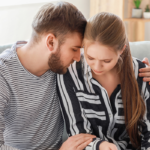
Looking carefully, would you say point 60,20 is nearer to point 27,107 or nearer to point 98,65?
point 98,65

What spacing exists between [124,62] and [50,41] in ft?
1.25

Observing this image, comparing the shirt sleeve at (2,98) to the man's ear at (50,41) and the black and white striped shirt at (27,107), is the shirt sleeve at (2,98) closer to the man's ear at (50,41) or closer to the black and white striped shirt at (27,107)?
the black and white striped shirt at (27,107)

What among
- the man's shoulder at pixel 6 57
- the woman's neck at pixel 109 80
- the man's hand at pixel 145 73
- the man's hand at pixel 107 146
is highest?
the man's shoulder at pixel 6 57

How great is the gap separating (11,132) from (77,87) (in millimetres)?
402

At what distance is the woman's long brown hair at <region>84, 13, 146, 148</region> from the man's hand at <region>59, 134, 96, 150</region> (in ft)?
0.71

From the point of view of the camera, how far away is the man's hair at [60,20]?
117cm

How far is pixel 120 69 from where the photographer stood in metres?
1.26

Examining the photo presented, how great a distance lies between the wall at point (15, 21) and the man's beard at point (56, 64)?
4.42 feet

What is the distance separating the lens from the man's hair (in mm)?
1171

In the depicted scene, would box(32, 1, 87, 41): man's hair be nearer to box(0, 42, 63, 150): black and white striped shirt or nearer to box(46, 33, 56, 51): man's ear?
box(46, 33, 56, 51): man's ear

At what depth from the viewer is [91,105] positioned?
1.27 metres

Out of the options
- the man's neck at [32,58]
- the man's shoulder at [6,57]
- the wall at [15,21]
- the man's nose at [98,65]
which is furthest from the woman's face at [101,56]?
the wall at [15,21]

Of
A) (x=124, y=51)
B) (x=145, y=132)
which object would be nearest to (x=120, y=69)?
(x=124, y=51)

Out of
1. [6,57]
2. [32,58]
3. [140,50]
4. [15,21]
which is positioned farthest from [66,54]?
[15,21]
